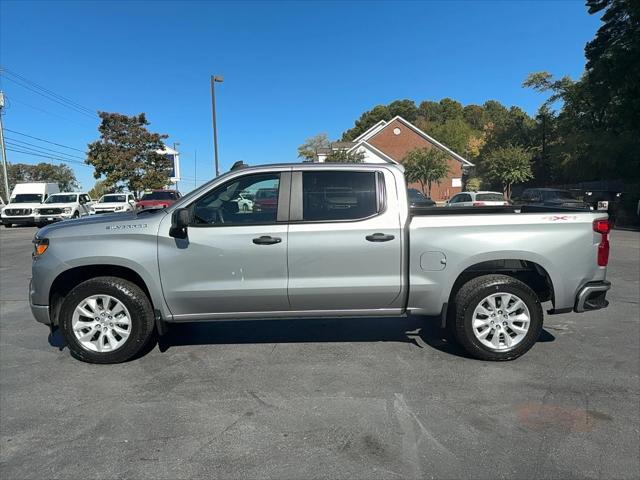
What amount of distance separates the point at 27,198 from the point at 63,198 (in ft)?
8.96

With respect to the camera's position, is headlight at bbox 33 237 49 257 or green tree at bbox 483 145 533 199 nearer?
headlight at bbox 33 237 49 257

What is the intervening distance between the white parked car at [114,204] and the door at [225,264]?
23.0 m

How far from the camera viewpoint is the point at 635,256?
11602 mm

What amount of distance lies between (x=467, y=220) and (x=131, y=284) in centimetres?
326

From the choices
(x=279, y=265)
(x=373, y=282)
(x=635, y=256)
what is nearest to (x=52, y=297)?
(x=279, y=265)

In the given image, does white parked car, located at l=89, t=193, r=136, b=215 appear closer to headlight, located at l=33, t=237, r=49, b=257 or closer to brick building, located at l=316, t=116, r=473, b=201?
headlight, located at l=33, t=237, r=49, b=257

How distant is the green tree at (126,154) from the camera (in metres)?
42.1

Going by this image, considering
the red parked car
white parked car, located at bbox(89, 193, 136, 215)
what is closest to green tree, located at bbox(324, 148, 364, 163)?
the red parked car

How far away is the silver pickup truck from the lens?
450 cm

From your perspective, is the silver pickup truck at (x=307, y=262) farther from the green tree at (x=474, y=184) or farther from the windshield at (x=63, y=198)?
→ the green tree at (x=474, y=184)

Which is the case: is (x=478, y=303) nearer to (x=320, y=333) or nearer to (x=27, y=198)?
(x=320, y=333)

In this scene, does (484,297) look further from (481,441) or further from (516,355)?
(481,441)

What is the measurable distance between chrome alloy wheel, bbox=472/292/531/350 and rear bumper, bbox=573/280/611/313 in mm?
515

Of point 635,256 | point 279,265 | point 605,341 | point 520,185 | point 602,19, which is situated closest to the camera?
point 279,265
